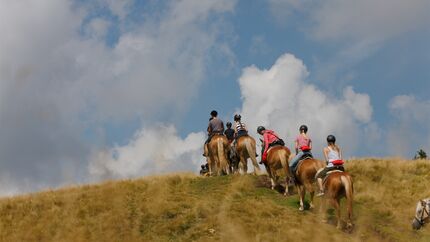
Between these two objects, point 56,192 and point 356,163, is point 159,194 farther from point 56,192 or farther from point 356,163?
point 356,163

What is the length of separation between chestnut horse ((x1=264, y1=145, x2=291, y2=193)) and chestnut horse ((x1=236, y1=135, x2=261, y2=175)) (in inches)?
67.6

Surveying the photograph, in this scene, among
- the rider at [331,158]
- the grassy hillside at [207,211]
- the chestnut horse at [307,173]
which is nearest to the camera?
the rider at [331,158]

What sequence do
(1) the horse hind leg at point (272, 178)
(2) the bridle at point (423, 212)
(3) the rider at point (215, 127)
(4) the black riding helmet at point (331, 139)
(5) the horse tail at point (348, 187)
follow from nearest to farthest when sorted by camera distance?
1. (5) the horse tail at point (348, 187)
2. (2) the bridle at point (423, 212)
3. (4) the black riding helmet at point (331, 139)
4. (1) the horse hind leg at point (272, 178)
5. (3) the rider at point (215, 127)

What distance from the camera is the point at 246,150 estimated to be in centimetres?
2402

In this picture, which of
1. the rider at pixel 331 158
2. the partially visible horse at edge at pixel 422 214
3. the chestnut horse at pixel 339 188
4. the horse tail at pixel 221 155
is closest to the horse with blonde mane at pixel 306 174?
the rider at pixel 331 158

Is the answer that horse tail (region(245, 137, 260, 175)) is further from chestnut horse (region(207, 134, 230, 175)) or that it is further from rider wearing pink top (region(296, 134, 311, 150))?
rider wearing pink top (region(296, 134, 311, 150))

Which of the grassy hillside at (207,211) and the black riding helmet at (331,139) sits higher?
the black riding helmet at (331,139)

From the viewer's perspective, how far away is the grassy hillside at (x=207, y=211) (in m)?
17.8

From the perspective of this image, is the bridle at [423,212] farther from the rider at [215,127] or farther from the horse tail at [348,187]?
the rider at [215,127]

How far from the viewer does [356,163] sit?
2572 centimetres

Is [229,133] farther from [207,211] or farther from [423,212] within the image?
[423,212]

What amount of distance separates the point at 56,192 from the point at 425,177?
55.5ft

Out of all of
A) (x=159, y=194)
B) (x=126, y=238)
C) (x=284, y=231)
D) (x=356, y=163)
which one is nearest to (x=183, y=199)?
(x=159, y=194)

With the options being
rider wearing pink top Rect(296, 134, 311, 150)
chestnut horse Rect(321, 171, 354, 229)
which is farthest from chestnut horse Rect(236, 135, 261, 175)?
chestnut horse Rect(321, 171, 354, 229)
